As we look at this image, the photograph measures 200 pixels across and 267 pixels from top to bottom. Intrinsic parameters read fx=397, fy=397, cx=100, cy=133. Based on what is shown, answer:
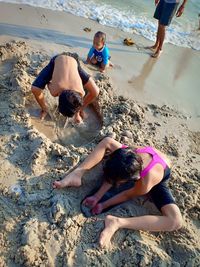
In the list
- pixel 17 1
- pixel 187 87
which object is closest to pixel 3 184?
pixel 187 87

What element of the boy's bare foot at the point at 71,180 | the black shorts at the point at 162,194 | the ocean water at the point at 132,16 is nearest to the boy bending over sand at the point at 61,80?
the boy's bare foot at the point at 71,180

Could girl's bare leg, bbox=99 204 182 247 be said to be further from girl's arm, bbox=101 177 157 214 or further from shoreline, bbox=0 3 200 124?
shoreline, bbox=0 3 200 124

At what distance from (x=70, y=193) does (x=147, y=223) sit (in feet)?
2.28

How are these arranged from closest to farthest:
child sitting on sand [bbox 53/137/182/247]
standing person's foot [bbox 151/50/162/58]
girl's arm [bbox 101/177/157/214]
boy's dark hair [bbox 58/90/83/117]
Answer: child sitting on sand [bbox 53/137/182/247] < girl's arm [bbox 101/177/157/214] < boy's dark hair [bbox 58/90/83/117] < standing person's foot [bbox 151/50/162/58]

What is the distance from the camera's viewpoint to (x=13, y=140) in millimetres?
3777

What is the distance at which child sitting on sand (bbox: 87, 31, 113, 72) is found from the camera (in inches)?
204

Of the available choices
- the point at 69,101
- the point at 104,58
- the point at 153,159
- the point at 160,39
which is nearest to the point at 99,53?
the point at 104,58

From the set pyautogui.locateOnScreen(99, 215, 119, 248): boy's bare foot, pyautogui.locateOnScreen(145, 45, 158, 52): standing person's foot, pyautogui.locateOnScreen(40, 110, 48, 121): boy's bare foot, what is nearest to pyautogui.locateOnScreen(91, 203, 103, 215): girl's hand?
pyautogui.locateOnScreen(99, 215, 119, 248): boy's bare foot

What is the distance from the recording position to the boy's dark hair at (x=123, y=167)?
307 centimetres

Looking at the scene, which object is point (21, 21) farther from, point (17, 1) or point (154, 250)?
point (154, 250)

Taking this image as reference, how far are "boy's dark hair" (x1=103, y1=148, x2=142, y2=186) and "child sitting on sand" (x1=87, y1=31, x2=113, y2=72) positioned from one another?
2.30 m

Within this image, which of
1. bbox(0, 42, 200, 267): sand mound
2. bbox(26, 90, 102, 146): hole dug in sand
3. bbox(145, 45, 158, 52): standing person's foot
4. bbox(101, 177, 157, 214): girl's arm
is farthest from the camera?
bbox(145, 45, 158, 52): standing person's foot

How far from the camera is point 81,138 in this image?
4211 millimetres

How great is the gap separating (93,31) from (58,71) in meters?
2.54
